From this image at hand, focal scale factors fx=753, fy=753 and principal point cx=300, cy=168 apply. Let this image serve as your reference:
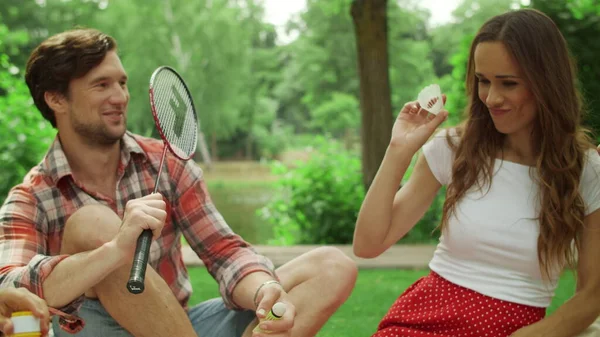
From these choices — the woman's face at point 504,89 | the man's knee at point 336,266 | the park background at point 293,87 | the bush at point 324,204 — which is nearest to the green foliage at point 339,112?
the park background at point 293,87

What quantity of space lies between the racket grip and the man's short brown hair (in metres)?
0.88

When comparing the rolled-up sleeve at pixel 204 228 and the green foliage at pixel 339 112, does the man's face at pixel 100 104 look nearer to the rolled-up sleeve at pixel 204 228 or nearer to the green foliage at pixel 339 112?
the rolled-up sleeve at pixel 204 228

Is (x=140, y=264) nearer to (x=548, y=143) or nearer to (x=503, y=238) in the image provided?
(x=503, y=238)

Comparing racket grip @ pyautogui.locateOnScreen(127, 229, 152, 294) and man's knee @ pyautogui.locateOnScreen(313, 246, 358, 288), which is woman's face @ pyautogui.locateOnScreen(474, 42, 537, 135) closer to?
man's knee @ pyautogui.locateOnScreen(313, 246, 358, 288)

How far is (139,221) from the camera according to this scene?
1.95m

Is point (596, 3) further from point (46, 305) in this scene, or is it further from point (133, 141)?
point (46, 305)

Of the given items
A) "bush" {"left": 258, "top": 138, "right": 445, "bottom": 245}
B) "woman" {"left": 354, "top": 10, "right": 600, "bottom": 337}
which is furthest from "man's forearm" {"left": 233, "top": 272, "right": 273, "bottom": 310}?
"bush" {"left": 258, "top": 138, "right": 445, "bottom": 245}

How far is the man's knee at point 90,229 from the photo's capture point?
6.98ft

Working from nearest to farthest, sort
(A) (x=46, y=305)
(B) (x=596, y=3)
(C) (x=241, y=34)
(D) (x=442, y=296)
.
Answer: (A) (x=46, y=305)
(D) (x=442, y=296)
(B) (x=596, y=3)
(C) (x=241, y=34)

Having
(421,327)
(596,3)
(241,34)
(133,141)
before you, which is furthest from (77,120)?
(241,34)

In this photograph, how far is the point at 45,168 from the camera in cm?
252

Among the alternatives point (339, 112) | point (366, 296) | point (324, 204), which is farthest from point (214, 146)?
point (366, 296)

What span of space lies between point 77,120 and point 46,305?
0.79 m

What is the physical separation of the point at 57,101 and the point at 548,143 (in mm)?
1659
